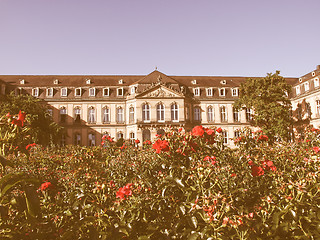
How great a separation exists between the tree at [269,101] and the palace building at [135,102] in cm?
735

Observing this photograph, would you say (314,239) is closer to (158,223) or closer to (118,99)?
(158,223)

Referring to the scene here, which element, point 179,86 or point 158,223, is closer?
point 158,223

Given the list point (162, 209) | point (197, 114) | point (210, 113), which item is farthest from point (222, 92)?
point (162, 209)

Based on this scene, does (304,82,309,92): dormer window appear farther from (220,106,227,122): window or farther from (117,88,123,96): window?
(117,88,123,96): window

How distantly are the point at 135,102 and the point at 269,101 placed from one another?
1688 centimetres

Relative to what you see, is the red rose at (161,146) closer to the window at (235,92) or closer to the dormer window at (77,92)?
the dormer window at (77,92)

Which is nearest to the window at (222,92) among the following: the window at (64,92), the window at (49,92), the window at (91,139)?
the window at (91,139)

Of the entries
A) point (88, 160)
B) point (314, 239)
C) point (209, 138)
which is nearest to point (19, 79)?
point (88, 160)

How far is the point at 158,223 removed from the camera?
11.3 ft

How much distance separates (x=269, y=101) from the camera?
30.8 metres

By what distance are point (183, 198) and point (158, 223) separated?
76cm

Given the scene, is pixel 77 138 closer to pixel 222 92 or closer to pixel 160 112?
pixel 160 112

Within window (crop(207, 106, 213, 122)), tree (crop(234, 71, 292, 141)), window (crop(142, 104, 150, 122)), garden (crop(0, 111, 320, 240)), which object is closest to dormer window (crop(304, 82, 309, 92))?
tree (crop(234, 71, 292, 141))

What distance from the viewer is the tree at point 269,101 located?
94.4 feet
